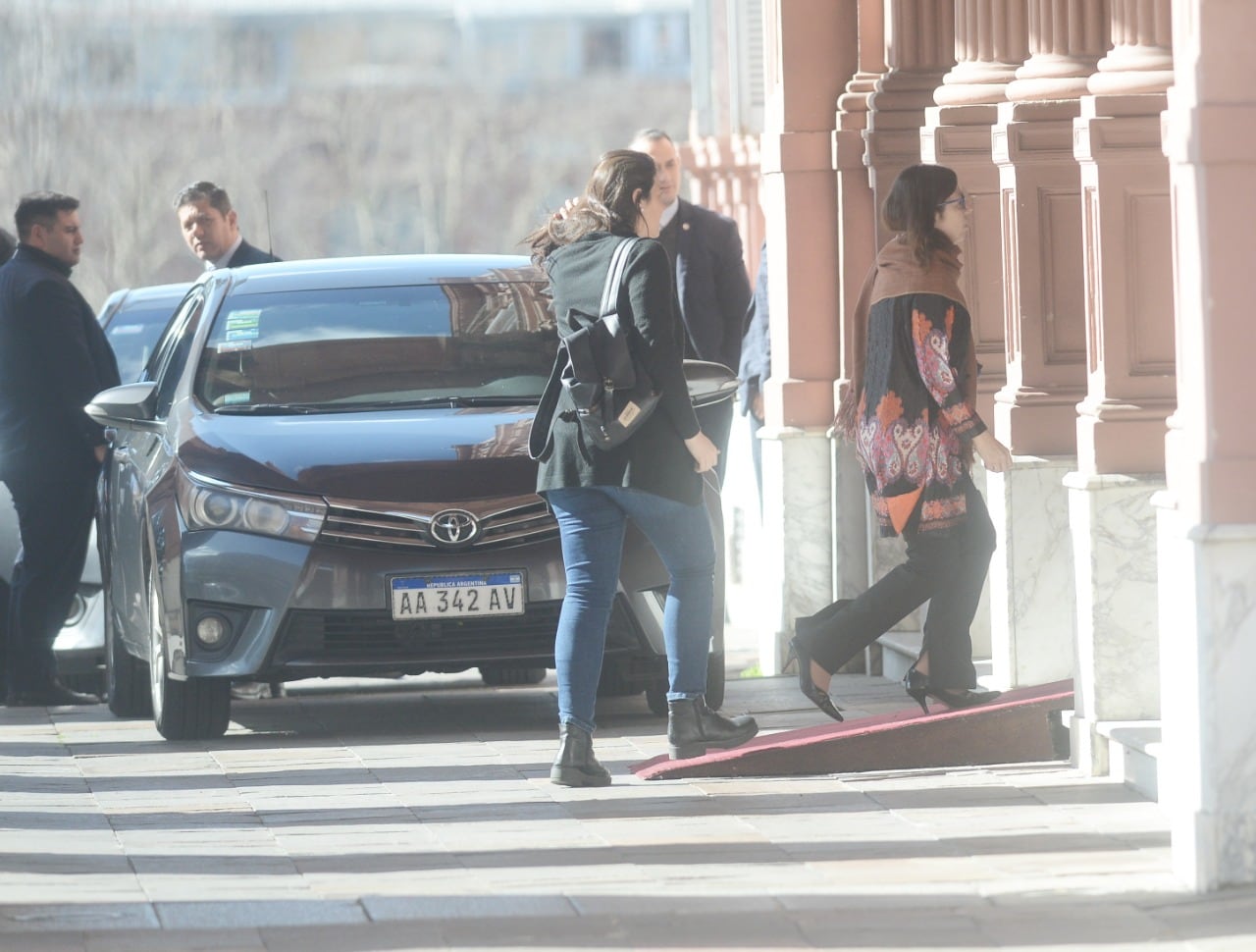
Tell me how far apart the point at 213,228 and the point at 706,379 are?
147 inches

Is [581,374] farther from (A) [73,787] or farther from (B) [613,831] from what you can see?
(A) [73,787]

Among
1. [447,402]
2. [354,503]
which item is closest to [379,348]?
[447,402]

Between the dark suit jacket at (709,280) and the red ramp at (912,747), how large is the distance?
4.33 metres

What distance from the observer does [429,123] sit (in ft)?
260

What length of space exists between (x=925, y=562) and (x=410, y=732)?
210cm

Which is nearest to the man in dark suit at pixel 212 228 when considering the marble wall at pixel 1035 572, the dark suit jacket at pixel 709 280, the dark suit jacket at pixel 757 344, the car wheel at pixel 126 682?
the dark suit jacket at pixel 709 280

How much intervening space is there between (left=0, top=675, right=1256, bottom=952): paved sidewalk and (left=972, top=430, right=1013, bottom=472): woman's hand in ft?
3.15

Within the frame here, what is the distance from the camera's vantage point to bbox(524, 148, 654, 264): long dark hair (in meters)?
7.83

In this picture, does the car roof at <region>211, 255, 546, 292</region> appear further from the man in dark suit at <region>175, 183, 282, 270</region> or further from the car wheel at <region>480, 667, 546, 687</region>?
the car wheel at <region>480, 667, 546, 687</region>

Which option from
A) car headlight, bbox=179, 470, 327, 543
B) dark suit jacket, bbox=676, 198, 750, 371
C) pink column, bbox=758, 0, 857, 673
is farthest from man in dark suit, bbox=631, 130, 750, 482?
car headlight, bbox=179, 470, 327, 543

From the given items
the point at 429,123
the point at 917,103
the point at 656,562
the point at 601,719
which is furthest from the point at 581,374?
the point at 429,123

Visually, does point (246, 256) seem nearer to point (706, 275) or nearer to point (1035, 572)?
point (706, 275)

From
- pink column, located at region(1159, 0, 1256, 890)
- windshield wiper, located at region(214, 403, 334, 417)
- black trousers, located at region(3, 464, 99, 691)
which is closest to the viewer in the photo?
pink column, located at region(1159, 0, 1256, 890)

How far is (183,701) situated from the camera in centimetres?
936
